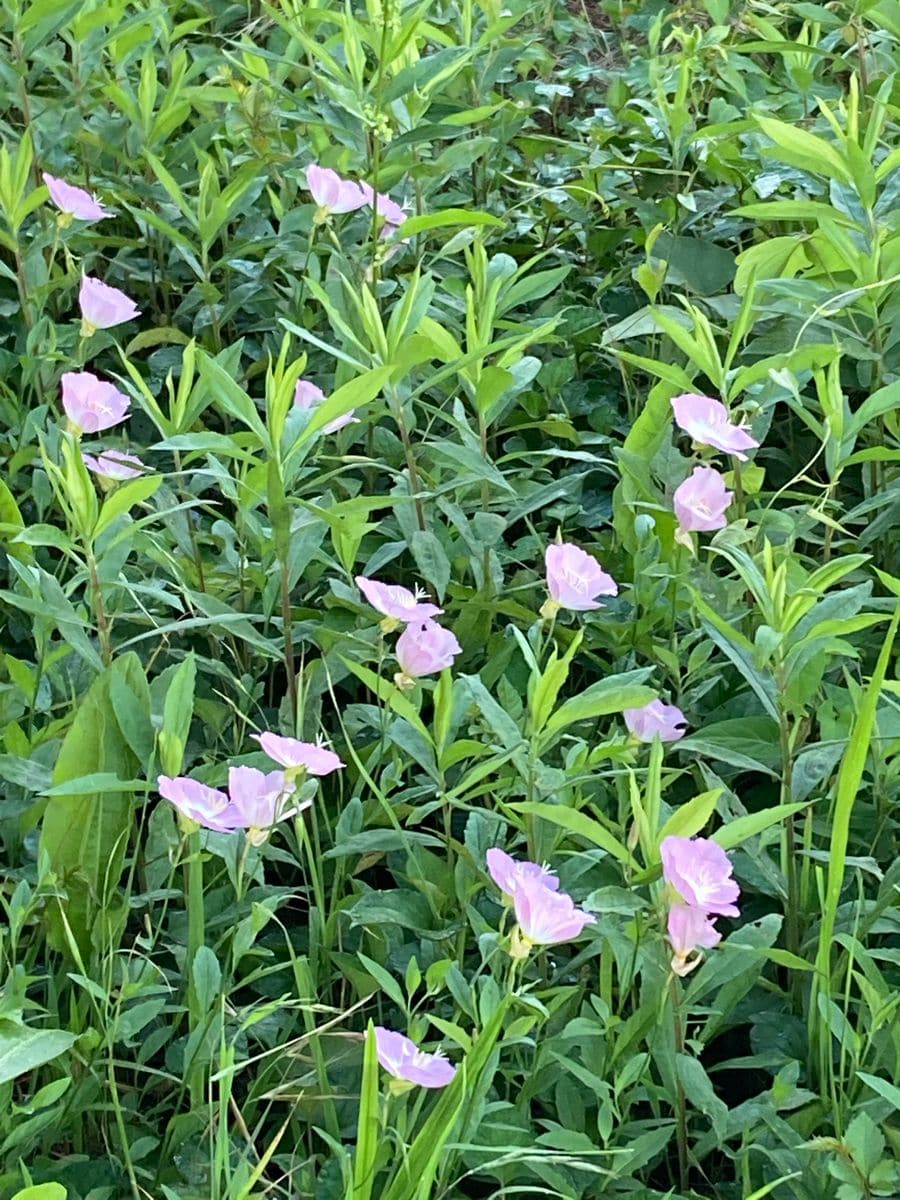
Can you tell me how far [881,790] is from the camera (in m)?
1.16

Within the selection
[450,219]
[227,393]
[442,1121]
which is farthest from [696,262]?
[442,1121]

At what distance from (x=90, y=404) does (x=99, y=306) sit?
0.75 feet

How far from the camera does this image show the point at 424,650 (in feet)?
3.84

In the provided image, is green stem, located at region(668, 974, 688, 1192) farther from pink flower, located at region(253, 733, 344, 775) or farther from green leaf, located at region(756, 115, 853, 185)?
green leaf, located at region(756, 115, 853, 185)

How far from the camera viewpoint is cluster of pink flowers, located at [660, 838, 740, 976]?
921 millimetres

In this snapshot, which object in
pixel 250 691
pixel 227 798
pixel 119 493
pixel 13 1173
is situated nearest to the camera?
pixel 13 1173

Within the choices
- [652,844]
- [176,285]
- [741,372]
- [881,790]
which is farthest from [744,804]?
[176,285]

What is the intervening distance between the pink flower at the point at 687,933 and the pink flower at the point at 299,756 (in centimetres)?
27

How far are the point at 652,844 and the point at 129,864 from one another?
453 mm

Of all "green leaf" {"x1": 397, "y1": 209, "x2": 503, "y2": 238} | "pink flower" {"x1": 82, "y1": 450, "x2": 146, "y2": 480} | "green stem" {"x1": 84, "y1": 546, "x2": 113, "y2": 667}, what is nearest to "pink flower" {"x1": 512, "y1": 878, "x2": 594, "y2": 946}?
"green stem" {"x1": 84, "y1": 546, "x2": 113, "y2": 667}

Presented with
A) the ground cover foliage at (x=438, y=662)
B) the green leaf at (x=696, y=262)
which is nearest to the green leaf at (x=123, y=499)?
the ground cover foliage at (x=438, y=662)

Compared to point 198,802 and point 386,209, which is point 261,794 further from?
point 386,209

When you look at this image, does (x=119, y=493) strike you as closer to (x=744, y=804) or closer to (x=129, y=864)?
(x=129, y=864)

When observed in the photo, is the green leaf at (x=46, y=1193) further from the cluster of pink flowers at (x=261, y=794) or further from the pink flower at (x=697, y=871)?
the pink flower at (x=697, y=871)
